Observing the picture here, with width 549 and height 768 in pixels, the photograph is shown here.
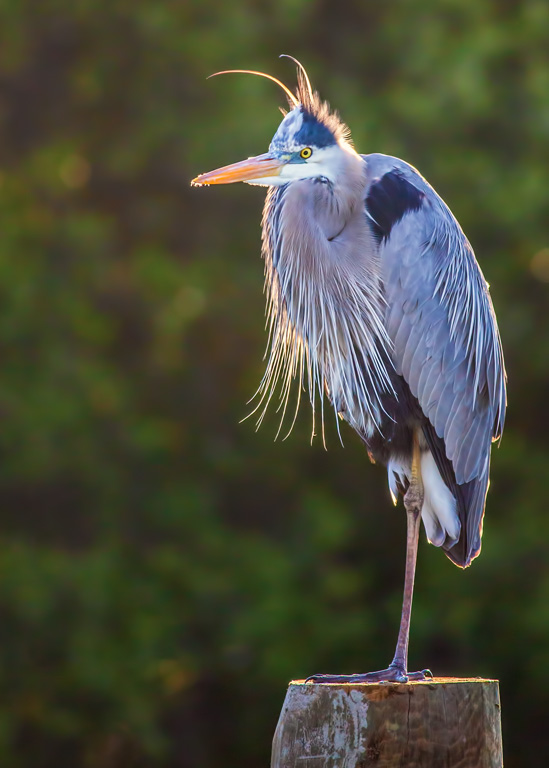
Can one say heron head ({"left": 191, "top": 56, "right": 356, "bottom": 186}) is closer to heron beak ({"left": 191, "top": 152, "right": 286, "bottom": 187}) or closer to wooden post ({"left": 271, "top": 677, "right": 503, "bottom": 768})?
heron beak ({"left": 191, "top": 152, "right": 286, "bottom": 187})

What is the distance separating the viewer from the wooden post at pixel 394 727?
2281 mm

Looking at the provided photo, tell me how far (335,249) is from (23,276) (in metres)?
4.21

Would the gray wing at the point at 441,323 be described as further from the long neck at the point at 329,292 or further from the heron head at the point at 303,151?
the heron head at the point at 303,151

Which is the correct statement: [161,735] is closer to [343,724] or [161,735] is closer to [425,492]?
[425,492]

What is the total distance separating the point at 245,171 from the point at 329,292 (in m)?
0.47

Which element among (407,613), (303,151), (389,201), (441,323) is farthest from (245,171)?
(407,613)

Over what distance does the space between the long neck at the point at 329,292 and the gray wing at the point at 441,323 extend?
0.05 m

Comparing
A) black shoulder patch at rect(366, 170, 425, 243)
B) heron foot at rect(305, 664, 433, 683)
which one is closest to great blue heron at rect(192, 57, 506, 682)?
black shoulder patch at rect(366, 170, 425, 243)

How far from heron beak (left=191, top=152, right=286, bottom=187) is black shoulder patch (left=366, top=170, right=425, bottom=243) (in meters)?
0.29

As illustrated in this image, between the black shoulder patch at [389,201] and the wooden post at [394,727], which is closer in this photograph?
the wooden post at [394,727]

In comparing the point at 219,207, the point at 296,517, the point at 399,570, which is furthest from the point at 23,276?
the point at 399,570

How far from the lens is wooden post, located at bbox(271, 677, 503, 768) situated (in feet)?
7.48

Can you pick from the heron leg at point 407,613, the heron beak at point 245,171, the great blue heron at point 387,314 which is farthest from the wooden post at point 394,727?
the heron beak at point 245,171

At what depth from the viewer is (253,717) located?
23.8 feet
